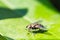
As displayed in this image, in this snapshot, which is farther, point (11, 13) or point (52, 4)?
point (52, 4)

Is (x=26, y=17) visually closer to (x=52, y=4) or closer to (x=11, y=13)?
(x=11, y=13)

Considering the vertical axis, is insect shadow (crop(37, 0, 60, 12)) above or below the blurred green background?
above

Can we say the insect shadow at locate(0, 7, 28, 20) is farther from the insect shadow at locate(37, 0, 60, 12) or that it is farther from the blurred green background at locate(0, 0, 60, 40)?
the insect shadow at locate(37, 0, 60, 12)

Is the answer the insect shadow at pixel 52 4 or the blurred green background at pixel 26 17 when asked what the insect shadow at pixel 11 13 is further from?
the insect shadow at pixel 52 4

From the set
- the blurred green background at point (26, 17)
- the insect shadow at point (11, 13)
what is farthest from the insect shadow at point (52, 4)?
the insect shadow at point (11, 13)

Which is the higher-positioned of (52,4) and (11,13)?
(52,4)

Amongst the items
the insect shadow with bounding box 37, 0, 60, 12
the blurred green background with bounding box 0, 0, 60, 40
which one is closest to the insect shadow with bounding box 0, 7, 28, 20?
the blurred green background with bounding box 0, 0, 60, 40

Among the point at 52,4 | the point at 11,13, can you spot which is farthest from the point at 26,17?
the point at 52,4

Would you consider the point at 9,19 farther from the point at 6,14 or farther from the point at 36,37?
the point at 36,37
